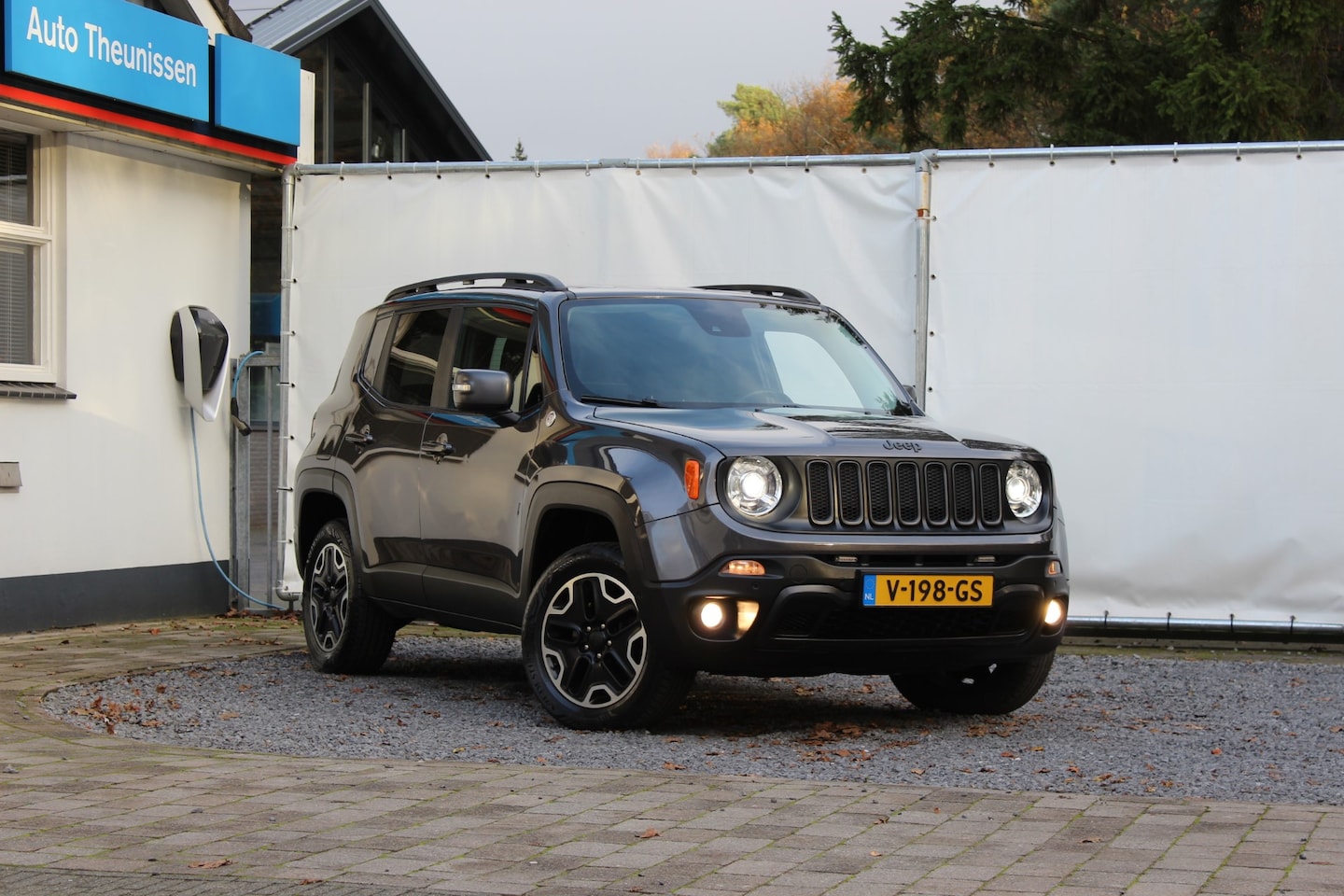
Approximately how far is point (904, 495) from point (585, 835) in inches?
96.5

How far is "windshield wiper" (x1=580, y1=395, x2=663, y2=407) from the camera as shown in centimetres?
788

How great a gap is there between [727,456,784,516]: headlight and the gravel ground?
95 centimetres

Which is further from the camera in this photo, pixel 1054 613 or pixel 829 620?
pixel 1054 613

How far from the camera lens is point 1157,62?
25469 millimetres

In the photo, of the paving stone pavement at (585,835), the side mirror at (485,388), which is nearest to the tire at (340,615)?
the side mirror at (485,388)

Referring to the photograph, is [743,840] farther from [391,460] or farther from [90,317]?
[90,317]

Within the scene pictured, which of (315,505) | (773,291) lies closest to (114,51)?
(315,505)

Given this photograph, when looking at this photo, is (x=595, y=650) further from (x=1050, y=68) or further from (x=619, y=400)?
(x=1050, y=68)

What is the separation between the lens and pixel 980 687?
8.28m

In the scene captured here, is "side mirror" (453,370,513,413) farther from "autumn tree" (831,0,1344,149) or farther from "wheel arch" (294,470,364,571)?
"autumn tree" (831,0,1344,149)

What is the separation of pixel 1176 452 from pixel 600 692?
510cm

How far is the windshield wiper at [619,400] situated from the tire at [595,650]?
2.34 feet

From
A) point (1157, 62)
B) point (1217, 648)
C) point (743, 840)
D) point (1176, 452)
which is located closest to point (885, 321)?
point (1176, 452)

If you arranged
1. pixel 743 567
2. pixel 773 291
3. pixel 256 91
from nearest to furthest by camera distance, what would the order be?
pixel 743 567 < pixel 773 291 < pixel 256 91
